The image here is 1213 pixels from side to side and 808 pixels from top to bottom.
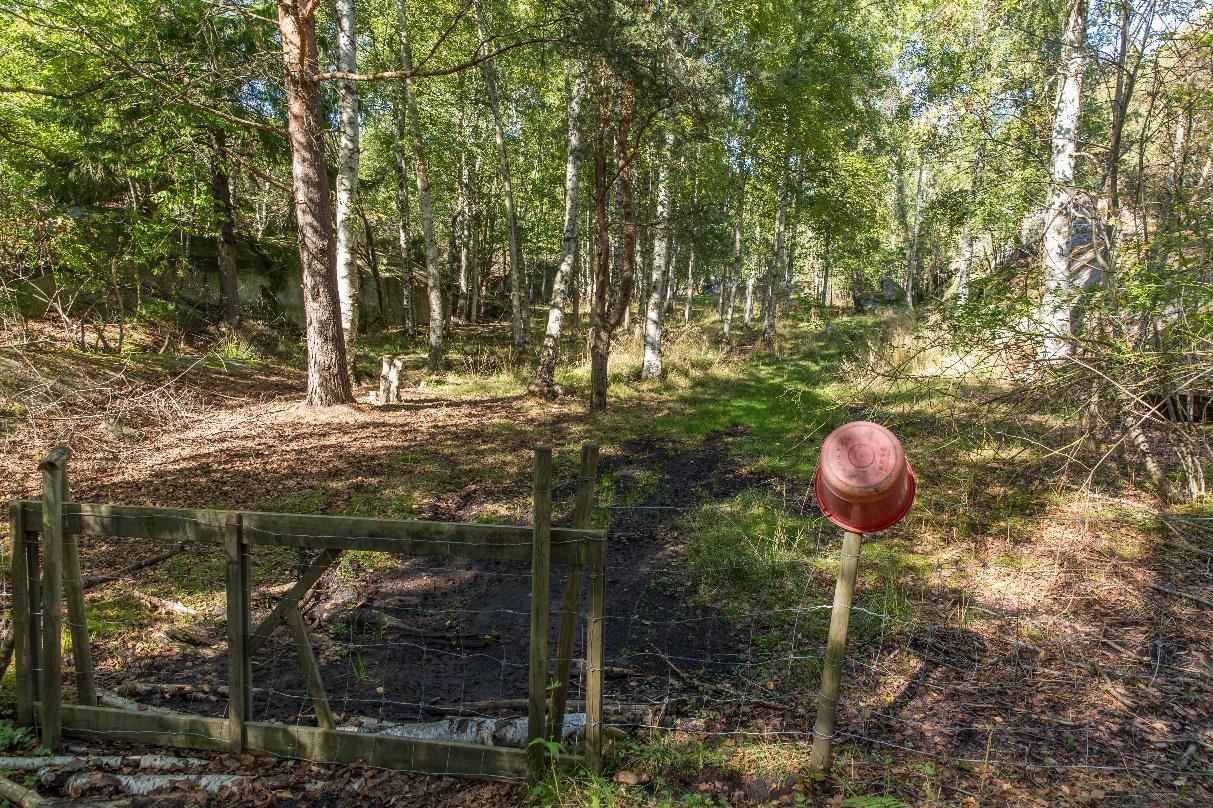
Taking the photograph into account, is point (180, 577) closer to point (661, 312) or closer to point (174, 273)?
point (661, 312)

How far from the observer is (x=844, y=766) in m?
3.53

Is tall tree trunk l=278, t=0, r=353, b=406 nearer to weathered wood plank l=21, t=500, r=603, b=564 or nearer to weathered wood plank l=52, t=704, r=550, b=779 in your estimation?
weathered wood plank l=21, t=500, r=603, b=564

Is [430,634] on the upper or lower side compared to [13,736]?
lower

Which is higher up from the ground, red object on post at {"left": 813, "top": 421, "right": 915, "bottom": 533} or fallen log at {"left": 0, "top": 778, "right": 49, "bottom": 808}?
red object on post at {"left": 813, "top": 421, "right": 915, "bottom": 533}

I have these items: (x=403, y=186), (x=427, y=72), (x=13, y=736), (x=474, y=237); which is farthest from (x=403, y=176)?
(x=13, y=736)


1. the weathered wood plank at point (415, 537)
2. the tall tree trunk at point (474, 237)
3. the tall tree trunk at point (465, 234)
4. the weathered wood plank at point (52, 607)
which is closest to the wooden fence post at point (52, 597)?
the weathered wood plank at point (52, 607)

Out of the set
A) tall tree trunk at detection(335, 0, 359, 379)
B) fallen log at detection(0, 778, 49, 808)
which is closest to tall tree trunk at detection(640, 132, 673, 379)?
tall tree trunk at detection(335, 0, 359, 379)

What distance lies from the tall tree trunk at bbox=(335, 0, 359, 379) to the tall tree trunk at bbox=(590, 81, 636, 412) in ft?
14.2

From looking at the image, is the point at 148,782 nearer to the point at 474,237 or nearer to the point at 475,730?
the point at 475,730

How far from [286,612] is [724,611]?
3.51 metres

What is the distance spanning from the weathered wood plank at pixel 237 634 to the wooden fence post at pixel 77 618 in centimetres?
85

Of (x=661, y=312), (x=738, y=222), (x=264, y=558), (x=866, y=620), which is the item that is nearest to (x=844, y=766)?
(x=866, y=620)

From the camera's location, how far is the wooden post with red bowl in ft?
9.91

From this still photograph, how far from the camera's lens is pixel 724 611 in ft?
18.3
